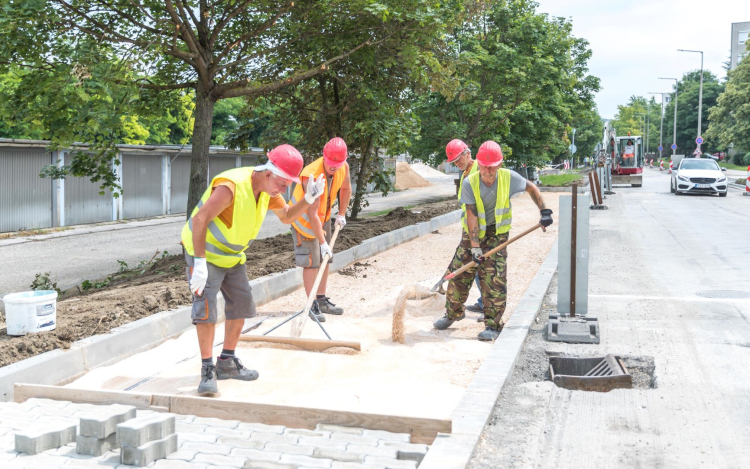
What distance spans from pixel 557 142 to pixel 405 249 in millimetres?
22620

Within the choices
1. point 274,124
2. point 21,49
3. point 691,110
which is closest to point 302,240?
point 21,49

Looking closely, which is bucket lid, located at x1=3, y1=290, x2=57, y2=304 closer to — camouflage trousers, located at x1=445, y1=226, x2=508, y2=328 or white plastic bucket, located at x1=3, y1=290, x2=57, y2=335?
white plastic bucket, located at x1=3, y1=290, x2=57, y2=335

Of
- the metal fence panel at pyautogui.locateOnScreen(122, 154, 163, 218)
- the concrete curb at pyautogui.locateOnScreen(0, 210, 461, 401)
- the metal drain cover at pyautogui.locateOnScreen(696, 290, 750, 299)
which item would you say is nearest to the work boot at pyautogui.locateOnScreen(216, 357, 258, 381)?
the concrete curb at pyautogui.locateOnScreen(0, 210, 461, 401)

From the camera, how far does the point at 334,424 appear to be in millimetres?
4211

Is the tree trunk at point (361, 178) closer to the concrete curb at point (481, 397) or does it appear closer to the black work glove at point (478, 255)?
the concrete curb at point (481, 397)

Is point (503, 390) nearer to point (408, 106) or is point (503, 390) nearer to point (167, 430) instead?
point (167, 430)

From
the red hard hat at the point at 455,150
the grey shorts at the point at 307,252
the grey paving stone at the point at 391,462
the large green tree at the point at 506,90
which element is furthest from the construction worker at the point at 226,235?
the large green tree at the point at 506,90

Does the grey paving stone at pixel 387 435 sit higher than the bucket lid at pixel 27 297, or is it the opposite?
the bucket lid at pixel 27 297

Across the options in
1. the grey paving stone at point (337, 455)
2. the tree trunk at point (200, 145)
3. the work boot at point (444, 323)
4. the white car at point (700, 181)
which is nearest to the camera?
the grey paving stone at point (337, 455)

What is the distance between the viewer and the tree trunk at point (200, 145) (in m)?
10.7

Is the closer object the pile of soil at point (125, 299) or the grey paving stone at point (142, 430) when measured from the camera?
the grey paving stone at point (142, 430)

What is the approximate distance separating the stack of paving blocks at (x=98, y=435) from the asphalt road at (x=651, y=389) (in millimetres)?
1930

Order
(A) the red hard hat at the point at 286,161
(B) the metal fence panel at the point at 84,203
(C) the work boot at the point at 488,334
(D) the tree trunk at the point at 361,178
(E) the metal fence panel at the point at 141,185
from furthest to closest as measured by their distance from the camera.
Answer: (E) the metal fence panel at the point at 141,185, (B) the metal fence panel at the point at 84,203, (D) the tree trunk at the point at 361,178, (C) the work boot at the point at 488,334, (A) the red hard hat at the point at 286,161

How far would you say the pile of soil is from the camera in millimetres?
5559
